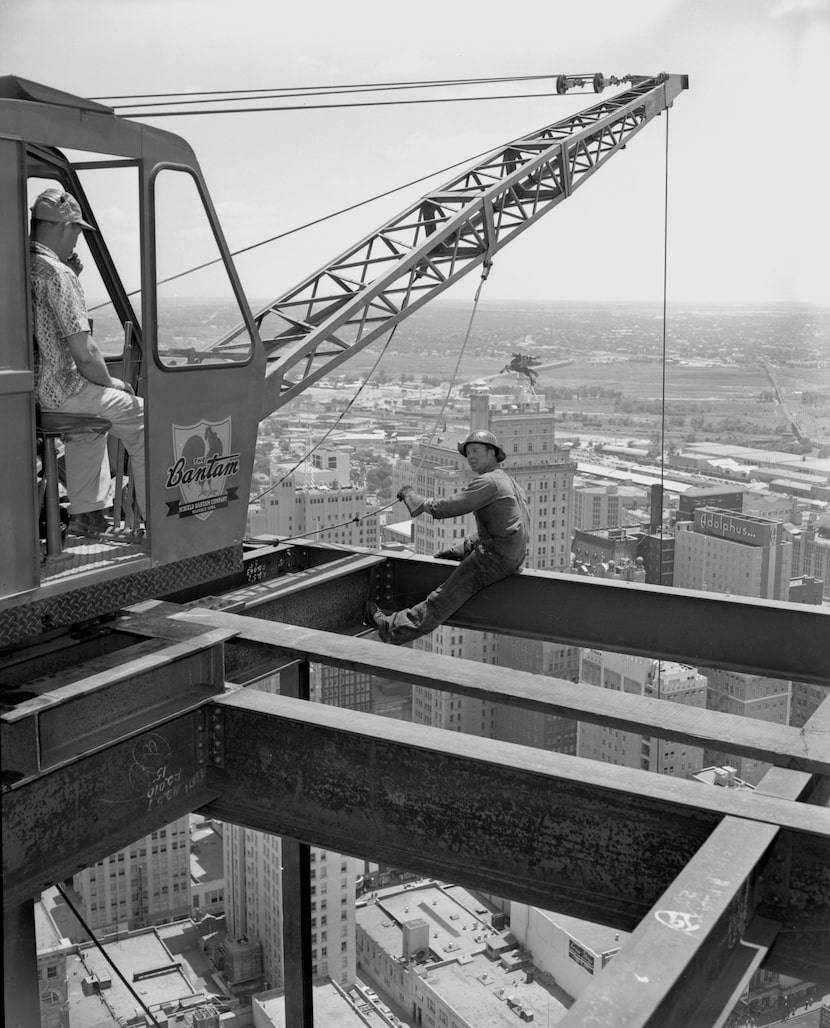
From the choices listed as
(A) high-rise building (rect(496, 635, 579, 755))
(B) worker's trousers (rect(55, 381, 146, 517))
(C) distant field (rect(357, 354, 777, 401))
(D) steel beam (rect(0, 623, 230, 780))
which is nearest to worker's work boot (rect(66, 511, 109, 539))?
(B) worker's trousers (rect(55, 381, 146, 517))

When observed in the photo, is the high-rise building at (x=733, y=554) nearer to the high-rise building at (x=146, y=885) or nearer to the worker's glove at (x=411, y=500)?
the high-rise building at (x=146, y=885)

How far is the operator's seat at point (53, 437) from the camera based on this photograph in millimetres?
5289

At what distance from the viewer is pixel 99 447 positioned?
5.68 metres

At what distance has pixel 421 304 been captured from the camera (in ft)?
40.4

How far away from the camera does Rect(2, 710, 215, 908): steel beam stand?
441cm

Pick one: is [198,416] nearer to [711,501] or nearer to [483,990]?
[483,990]

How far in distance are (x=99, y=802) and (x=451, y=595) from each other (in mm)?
4612

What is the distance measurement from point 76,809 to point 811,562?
27.3 meters

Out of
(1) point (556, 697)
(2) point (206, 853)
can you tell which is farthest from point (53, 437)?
(2) point (206, 853)

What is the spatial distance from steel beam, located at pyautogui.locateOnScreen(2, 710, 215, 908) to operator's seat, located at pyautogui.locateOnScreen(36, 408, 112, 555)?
1.13m

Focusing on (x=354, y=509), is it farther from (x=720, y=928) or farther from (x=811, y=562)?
(x=811, y=562)

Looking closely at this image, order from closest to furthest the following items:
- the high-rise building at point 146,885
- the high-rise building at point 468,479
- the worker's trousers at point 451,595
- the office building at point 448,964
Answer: the worker's trousers at point 451,595, the office building at point 448,964, the high-rise building at point 146,885, the high-rise building at point 468,479

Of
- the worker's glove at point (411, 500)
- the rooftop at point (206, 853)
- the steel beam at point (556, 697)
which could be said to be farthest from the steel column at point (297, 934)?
the rooftop at point (206, 853)

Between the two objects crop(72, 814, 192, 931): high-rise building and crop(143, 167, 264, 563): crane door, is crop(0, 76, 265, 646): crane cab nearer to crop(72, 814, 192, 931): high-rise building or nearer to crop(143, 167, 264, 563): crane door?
crop(143, 167, 264, 563): crane door
